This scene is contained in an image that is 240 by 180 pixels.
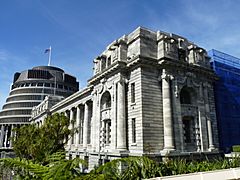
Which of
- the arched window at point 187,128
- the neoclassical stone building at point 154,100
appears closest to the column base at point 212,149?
the neoclassical stone building at point 154,100

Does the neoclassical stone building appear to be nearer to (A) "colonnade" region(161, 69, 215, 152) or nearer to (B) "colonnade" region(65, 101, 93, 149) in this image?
(A) "colonnade" region(161, 69, 215, 152)

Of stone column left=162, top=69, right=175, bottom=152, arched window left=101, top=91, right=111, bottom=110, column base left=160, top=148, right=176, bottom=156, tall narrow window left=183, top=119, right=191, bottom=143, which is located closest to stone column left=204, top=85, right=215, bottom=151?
tall narrow window left=183, top=119, right=191, bottom=143

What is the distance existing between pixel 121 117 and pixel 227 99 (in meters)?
18.1

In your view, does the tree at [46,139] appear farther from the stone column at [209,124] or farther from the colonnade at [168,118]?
the stone column at [209,124]

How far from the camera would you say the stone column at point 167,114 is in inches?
958

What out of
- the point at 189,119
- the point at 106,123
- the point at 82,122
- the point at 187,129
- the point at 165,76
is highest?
the point at 165,76

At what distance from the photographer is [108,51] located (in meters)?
32.6

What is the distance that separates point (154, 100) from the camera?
26.0 meters

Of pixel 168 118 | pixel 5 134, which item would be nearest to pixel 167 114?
pixel 168 118

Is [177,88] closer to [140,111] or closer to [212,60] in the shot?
[140,111]

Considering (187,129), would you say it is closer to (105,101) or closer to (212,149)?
(212,149)

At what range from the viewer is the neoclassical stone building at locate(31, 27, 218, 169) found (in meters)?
24.9

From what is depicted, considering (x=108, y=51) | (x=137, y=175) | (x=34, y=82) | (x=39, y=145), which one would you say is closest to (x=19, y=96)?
(x=34, y=82)

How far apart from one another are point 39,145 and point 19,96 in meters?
75.0
